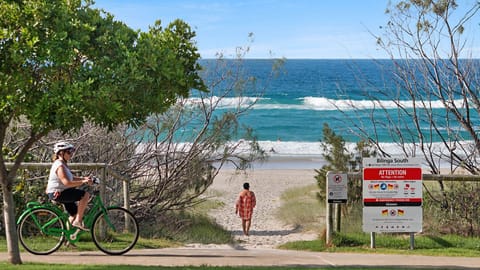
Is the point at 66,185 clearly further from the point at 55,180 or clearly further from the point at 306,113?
the point at 306,113

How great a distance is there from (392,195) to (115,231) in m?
4.22

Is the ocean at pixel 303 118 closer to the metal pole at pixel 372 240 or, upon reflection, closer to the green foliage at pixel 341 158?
the green foliage at pixel 341 158

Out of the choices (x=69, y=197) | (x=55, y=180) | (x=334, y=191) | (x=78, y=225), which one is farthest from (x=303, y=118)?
(x=55, y=180)

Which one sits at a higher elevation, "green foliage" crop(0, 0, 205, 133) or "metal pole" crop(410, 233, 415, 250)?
"green foliage" crop(0, 0, 205, 133)

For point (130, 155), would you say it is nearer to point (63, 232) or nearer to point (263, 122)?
point (63, 232)

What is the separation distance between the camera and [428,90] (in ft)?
44.8

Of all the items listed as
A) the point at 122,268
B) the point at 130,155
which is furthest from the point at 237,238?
the point at 122,268

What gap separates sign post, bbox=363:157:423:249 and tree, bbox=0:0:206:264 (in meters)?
4.41

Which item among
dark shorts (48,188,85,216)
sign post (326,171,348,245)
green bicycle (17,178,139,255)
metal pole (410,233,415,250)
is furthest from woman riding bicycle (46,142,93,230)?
metal pole (410,233,415,250)

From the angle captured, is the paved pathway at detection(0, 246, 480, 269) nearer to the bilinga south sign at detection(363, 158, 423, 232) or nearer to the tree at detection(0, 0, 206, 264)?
the bilinga south sign at detection(363, 158, 423, 232)

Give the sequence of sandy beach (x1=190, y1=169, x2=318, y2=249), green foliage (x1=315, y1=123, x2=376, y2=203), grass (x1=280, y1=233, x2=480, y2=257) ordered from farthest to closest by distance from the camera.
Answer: green foliage (x1=315, y1=123, x2=376, y2=203) → sandy beach (x1=190, y1=169, x2=318, y2=249) → grass (x1=280, y1=233, x2=480, y2=257)

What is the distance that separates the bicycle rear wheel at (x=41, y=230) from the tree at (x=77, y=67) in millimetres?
2038

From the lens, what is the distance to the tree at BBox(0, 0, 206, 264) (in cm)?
747

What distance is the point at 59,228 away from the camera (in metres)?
10.1
